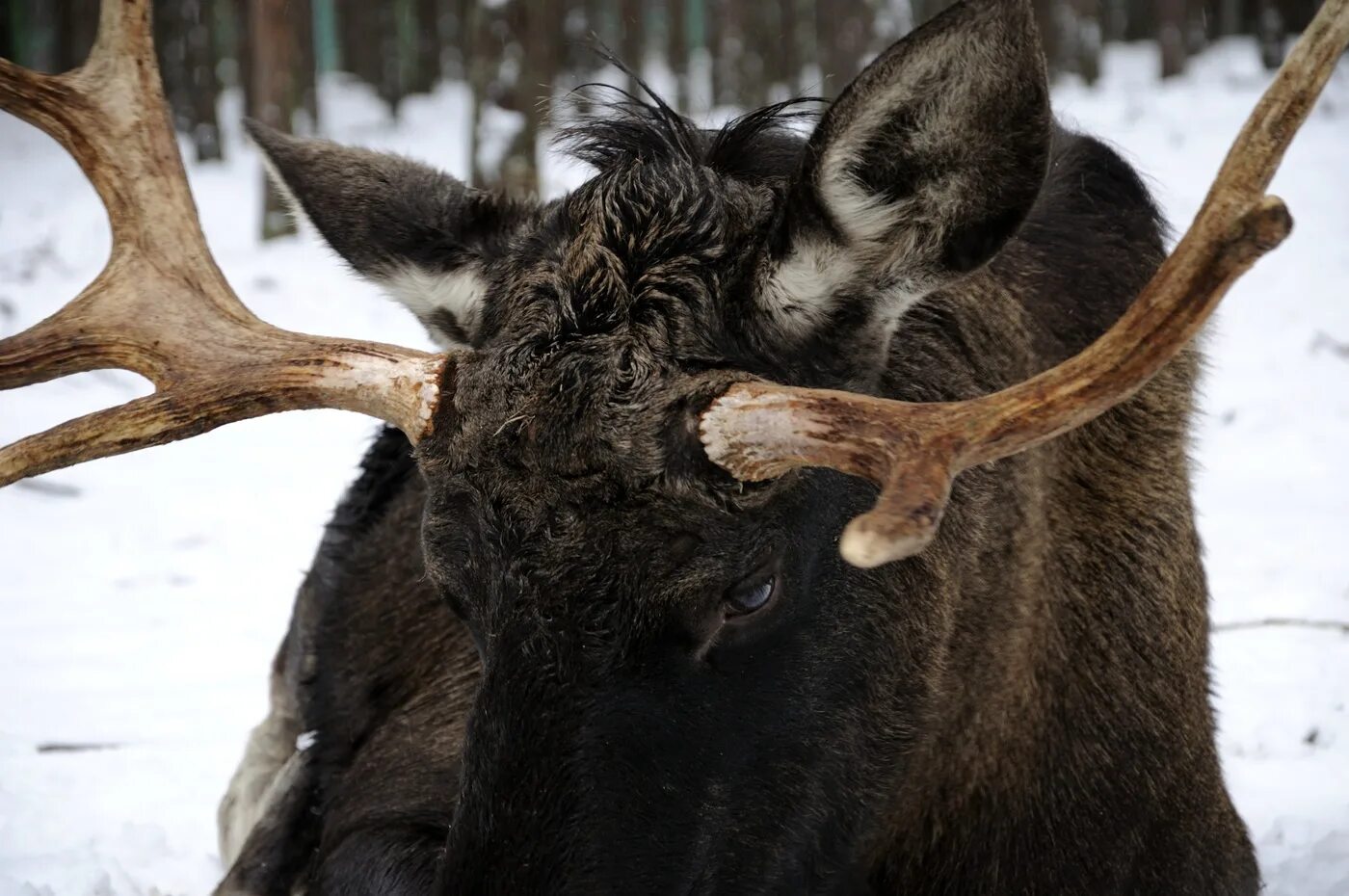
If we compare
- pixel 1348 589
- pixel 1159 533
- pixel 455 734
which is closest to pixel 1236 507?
pixel 1348 589

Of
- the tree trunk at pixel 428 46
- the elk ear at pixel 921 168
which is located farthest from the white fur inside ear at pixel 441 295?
the tree trunk at pixel 428 46

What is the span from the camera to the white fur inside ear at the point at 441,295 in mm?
2941

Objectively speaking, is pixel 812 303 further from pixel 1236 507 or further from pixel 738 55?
pixel 738 55

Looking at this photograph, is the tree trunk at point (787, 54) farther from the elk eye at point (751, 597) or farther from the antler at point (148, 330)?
the elk eye at point (751, 597)

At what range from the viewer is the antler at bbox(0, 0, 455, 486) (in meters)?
2.79

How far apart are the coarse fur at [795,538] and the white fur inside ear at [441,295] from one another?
1cm

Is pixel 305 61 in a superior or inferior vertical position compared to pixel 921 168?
superior

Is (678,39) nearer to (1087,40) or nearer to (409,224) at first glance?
(1087,40)

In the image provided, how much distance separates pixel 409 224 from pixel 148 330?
0.62 metres

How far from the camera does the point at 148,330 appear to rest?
3.11m

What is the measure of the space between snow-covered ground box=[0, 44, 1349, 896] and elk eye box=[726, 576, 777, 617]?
7.14 ft

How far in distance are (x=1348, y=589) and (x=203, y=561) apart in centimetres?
539

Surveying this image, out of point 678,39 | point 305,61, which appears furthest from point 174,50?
point 678,39

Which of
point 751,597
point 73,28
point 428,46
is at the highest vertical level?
point 73,28
